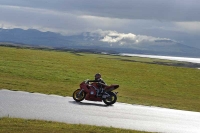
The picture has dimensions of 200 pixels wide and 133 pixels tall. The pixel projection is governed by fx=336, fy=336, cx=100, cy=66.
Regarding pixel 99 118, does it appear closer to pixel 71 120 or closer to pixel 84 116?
pixel 84 116

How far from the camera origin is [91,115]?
15562 mm

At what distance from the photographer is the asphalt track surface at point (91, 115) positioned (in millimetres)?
14133

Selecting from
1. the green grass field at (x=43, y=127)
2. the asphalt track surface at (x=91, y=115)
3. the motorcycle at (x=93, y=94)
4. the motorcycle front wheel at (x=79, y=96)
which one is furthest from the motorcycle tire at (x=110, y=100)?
the green grass field at (x=43, y=127)

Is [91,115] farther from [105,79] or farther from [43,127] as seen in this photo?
[105,79]

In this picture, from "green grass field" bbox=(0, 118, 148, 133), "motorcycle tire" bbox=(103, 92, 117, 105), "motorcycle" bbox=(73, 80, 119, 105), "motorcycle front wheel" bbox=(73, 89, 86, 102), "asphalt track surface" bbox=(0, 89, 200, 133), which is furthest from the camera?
"motorcycle tire" bbox=(103, 92, 117, 105)

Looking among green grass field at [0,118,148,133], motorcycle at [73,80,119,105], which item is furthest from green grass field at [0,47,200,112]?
green grass field at [0,118,148,133]

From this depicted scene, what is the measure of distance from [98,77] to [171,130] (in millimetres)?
7237

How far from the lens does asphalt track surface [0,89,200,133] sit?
14133 mm

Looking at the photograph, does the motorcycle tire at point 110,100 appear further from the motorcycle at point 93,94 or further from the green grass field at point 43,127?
the green grass field at point 43,127

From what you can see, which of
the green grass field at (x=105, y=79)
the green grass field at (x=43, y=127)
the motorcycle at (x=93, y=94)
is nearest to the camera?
the green grass field at (x=43, y=127)

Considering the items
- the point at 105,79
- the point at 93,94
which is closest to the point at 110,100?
the point at 93,94

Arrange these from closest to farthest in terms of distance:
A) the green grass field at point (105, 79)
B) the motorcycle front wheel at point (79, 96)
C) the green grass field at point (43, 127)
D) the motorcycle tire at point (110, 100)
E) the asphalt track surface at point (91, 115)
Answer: the green grass field at point (43, 127), the asphalt track surface at point (91, 115), the motorcycle front wheel at point (79, 96), the motorcycle tire at point (110, 100), the green grass field at point (105, 79)

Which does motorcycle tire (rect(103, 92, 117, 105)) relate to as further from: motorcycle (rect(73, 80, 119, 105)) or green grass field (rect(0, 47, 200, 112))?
green grass field (rect(0, 47, 200, 112))

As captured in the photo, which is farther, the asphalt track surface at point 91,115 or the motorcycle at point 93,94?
the motorcycle at point 93,94
